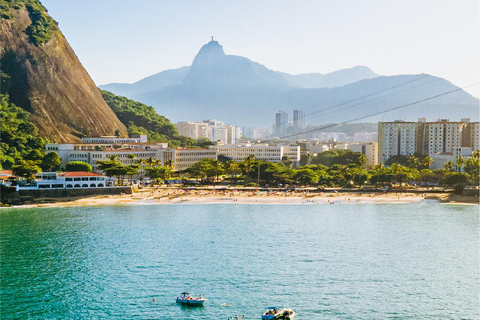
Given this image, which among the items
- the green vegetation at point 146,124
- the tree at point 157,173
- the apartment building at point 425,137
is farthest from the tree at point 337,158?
the tree at point 157,173

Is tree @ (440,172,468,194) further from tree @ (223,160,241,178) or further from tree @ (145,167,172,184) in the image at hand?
tree @ (145,167,172,184)

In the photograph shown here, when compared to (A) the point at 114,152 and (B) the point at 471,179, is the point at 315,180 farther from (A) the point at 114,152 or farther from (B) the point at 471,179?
A: (A) the point at 114,152

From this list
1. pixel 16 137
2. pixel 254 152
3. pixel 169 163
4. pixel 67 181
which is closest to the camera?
pixel 67 181

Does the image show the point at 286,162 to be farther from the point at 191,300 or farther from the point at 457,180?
the point at 191,300

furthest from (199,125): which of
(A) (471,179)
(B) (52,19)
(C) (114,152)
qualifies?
(A) (471,179)

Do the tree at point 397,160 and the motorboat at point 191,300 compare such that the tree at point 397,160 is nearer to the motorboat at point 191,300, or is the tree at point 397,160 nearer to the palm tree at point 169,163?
the palm tree at point 169,163

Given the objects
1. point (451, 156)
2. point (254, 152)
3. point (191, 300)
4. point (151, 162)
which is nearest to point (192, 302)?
point (191, 300)

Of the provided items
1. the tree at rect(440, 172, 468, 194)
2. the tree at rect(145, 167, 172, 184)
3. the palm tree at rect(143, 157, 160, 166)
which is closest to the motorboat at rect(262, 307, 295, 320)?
the tree at rect(145, 167, 172, 184)
